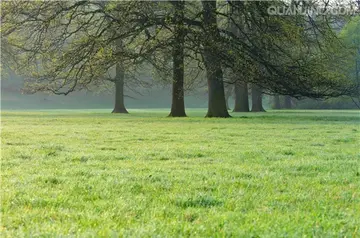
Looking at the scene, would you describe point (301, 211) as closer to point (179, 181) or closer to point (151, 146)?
point (179, 181)

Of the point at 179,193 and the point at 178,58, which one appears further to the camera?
the point at 178,58

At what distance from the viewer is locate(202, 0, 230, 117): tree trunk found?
1992 cm

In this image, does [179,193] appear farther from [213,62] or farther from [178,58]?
[178,58]

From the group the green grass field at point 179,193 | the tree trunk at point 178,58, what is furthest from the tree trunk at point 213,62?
the green grass field at point 179,193

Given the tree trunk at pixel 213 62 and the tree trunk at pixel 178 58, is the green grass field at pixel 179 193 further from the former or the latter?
the tree trunk at pixel 178 58

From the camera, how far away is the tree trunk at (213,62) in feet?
65.4

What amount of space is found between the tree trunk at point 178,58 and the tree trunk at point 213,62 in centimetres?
120

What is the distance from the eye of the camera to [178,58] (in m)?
21.8

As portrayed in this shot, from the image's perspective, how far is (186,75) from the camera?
111ft

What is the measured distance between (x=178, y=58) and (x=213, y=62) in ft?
6.48

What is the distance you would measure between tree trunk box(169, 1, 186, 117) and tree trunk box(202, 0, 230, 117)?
1204mm

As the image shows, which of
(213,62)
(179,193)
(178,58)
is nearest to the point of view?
(179,193)

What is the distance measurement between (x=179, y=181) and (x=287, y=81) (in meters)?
15.9

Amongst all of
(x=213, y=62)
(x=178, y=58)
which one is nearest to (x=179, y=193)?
(x=213, y=62)
